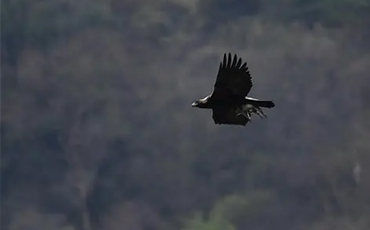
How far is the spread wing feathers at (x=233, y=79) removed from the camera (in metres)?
75.1

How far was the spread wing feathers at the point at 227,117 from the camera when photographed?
78.6 m

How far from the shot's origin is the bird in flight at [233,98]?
7525 cm

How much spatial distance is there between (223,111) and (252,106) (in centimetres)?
361

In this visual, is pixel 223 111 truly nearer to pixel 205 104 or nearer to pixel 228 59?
pixel 205 104

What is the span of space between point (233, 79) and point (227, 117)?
202 inches

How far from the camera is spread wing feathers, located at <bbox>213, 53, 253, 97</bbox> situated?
75.1 meters

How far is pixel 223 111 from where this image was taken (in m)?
79.4

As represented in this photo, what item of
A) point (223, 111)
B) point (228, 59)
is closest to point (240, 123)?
point (223, 111)

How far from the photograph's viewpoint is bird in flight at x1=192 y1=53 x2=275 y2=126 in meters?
75.2

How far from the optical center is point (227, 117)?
7950 cm

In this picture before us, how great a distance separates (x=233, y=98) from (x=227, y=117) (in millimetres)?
3115

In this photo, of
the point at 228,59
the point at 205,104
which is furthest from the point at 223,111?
the point at 228,59

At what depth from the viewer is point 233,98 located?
7700 cm

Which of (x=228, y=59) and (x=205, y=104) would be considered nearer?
(x=228, y=59)
